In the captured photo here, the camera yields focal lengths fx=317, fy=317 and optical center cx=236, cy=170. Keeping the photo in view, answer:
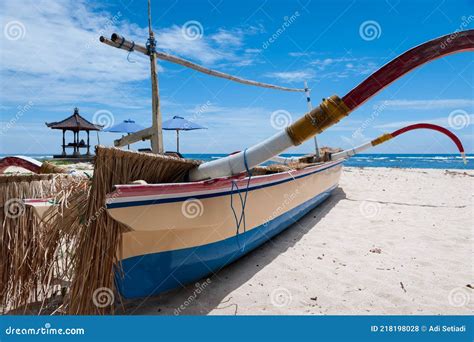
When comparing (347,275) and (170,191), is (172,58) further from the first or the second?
→ (347,275)

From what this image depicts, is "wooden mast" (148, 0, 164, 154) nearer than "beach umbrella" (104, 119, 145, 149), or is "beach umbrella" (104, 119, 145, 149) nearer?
"wooden mast" (148, 0, 164, 154)

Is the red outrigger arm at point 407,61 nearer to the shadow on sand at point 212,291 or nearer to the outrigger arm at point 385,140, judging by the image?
the shadow on sand at point 212,291

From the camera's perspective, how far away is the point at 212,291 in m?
2.98

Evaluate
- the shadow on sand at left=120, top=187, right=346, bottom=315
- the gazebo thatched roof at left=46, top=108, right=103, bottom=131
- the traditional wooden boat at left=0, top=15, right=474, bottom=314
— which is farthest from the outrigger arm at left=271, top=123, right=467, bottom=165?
the gazebo thatched roof at left=46, top=108, right=103, bottom=131

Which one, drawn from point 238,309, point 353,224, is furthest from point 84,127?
point 238,309

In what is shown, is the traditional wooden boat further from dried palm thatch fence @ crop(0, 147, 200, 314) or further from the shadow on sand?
the shadow on sand

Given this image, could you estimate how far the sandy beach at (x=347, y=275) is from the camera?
8.87 feet

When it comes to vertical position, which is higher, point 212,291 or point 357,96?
point 357,96

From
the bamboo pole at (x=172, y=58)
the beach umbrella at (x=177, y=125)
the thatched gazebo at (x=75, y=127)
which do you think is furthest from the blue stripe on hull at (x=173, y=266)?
the thatched gazebo at (x=75, y=127)

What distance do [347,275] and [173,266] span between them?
1824 mm

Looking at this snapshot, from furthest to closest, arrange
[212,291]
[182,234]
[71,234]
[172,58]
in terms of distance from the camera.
Answer: [172,58] → [212,291] → [182,234] → [71,234]

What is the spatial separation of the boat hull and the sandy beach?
24 cm

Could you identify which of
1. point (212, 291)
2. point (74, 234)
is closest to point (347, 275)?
point (212, 291)

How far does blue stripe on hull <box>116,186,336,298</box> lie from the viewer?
254 centimetres
